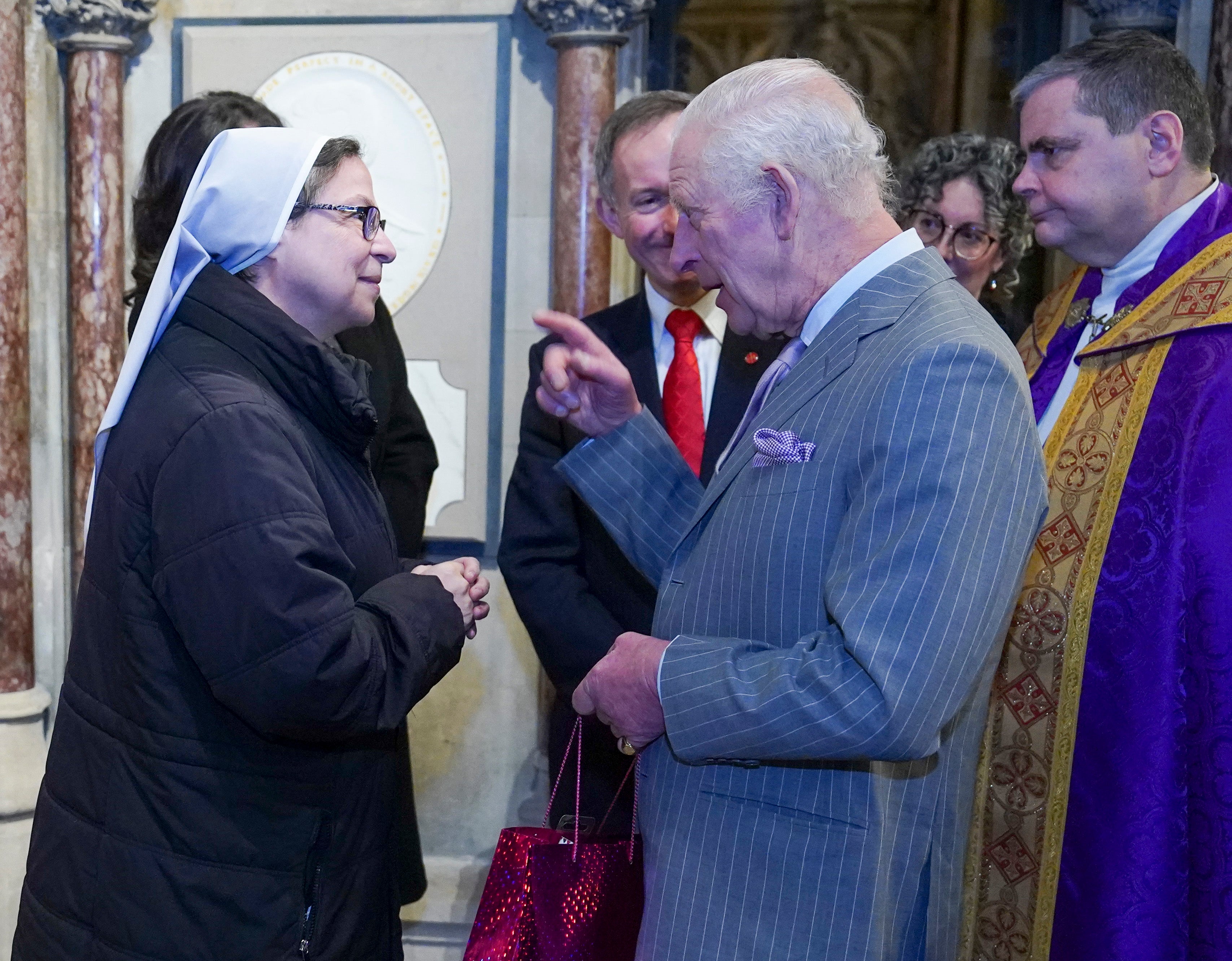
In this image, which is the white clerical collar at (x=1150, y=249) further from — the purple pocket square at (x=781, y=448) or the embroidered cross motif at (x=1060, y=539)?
the purple pocket square at (x=781, y=448)

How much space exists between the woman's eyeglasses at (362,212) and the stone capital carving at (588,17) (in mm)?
1823

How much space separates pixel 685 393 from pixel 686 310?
18 cm

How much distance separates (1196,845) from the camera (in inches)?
80.8

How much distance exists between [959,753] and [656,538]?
0.59 metres

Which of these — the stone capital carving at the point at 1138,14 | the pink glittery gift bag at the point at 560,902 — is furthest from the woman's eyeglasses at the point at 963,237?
the pink glittery gift bag at the point at 560,902

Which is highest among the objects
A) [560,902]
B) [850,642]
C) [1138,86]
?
[1138,86]

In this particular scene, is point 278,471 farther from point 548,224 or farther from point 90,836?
point 548,224

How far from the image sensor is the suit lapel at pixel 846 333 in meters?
1.57

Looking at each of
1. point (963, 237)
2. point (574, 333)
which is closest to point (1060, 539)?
point (574, 333)

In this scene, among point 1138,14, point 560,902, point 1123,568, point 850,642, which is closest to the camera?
point 850,642

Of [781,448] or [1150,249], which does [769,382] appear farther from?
[1150,249]

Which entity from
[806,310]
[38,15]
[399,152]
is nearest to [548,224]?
[399,152]

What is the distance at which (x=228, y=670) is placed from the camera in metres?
1.63

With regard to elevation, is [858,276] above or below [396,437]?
above
